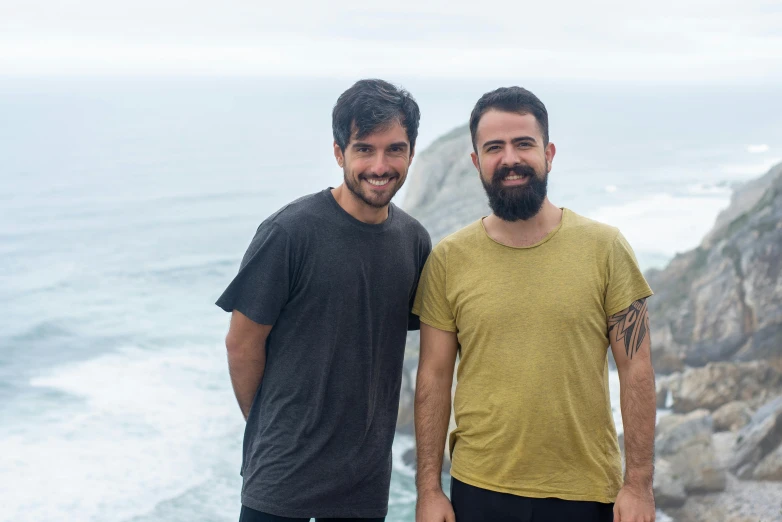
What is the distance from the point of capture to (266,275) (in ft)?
13.3

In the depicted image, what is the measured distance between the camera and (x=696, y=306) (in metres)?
20.1

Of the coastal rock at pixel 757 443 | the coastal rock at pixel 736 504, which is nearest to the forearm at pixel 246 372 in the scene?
the coastal rock at pixel 736 504

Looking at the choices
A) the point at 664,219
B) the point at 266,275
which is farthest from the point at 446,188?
the point at 266,275

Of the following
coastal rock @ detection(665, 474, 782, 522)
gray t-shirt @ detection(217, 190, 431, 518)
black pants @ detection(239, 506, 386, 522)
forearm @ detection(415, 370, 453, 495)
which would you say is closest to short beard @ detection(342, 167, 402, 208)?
gray t-shirt @ detection(217, 190, 431, 518)

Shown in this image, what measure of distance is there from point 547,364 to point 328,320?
1102 mm

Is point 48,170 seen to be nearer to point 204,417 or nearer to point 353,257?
point 204,417

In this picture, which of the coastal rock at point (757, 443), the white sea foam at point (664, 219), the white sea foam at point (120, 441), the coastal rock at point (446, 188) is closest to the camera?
the coastal rock at point (757, 443)

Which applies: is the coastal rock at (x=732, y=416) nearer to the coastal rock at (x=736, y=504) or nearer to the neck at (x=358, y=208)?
the coastal rock at (x=736, y=504)

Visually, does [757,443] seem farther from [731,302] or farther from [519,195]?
[519,195]

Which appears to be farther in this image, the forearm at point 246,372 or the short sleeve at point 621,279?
the forearm at point 246,372

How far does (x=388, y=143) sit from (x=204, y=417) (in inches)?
948

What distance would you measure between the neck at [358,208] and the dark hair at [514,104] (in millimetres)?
609

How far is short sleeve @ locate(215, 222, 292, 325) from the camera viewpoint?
13.3 ft

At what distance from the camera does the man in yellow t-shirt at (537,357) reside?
3.84 m
